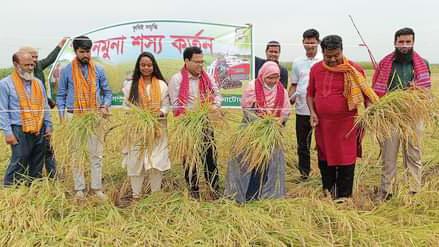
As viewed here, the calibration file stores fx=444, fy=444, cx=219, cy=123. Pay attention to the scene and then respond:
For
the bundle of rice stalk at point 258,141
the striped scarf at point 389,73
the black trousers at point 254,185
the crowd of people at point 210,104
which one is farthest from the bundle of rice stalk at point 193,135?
the striped scarf at point 389,73

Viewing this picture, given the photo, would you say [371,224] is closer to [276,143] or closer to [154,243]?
[276,143]

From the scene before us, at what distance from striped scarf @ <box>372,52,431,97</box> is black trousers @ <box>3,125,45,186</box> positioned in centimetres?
276

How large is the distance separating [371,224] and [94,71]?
238 centimetres

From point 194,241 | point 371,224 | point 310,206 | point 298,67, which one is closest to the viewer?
point 194,241

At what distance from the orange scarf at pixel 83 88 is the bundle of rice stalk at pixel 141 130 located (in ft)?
1.49

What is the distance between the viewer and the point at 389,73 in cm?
354

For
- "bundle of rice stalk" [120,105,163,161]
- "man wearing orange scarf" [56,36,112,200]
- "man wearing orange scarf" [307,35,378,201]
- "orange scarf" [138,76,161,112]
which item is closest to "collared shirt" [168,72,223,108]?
"orange scarf" [138,76,161,112]

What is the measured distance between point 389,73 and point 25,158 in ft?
9.79

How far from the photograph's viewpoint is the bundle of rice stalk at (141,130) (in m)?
3.16

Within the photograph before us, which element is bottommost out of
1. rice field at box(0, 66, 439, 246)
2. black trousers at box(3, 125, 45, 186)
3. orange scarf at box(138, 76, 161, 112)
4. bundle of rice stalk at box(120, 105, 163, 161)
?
rice field at box(0, 66, 439, 246)

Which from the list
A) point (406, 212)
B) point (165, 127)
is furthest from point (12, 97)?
point (406, 212)

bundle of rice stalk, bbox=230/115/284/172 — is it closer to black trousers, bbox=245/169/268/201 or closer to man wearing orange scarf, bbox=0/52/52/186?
black trousers, bbox=245/169/268/201

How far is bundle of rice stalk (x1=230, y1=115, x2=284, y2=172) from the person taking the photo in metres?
3.16

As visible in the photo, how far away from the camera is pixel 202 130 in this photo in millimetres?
3223
